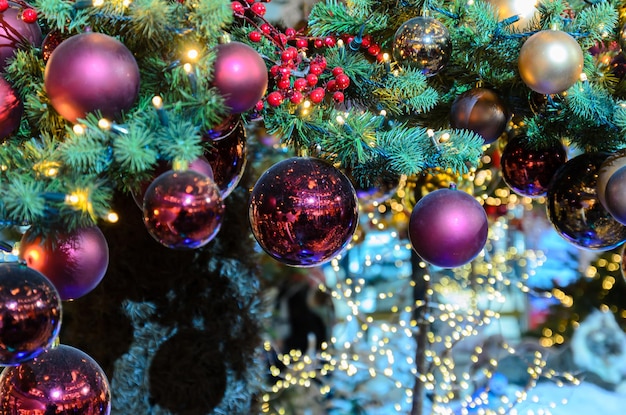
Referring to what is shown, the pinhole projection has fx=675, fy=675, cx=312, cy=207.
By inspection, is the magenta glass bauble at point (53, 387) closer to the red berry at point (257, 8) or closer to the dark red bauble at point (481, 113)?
the red berry at point (257, 8)

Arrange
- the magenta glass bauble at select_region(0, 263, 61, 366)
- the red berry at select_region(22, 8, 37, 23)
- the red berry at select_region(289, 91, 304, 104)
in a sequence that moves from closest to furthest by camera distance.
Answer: the magenta glass bauble at select_region(0, 263, 61, 366), the red berry at select_region(22, 8, 37, 23), the red berry at select_region(289, 91, 304, 104)

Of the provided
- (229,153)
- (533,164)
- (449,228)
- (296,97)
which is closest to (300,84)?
→ (296,97)

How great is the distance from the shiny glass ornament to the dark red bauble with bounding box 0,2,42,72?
44 centimetres

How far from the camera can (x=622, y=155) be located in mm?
871

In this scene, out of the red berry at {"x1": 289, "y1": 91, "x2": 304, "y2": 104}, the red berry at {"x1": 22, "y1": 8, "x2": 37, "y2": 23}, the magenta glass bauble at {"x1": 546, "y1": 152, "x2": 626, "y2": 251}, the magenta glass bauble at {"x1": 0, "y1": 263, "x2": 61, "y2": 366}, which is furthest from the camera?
the magenta glass bauble at {"x1": 546, "y1": 152, "x2": 626, "y2": 251}

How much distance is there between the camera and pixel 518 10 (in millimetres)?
946

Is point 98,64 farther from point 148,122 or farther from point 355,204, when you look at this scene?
point 355,204

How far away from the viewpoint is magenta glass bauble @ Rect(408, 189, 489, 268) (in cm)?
83

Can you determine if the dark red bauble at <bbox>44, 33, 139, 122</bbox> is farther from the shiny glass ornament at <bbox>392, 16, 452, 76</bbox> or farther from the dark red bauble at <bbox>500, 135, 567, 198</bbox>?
the dark red bauble at <bbox>500, 135, 567, 198</bbox>

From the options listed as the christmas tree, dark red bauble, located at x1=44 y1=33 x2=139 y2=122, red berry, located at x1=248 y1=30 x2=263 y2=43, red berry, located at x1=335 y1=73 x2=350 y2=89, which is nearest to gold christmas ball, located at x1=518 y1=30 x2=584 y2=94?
the christmas tree

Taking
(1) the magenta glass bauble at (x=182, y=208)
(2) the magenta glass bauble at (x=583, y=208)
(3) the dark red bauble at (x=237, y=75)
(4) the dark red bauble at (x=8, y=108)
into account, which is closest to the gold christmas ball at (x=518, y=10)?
(2) the magenta glass bauble at (x=583, y=208)

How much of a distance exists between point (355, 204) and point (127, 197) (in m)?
0.53

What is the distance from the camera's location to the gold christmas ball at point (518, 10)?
3.10ft

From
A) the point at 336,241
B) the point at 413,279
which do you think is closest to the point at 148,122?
the point at 336,241
